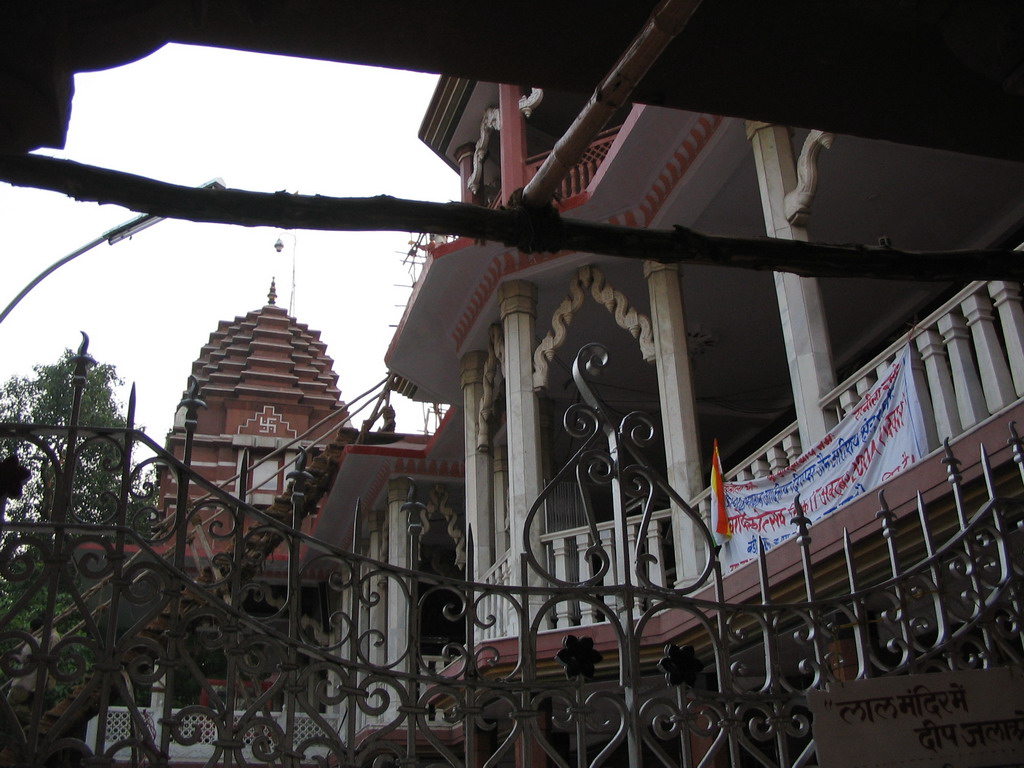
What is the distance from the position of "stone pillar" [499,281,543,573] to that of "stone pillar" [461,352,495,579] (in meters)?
1.70

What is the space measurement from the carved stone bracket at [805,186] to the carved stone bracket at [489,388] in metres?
4.38

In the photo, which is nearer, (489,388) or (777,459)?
(777,459)

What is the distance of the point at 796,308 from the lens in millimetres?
8141

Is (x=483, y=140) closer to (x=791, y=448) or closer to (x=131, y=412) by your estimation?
(x=791, y=448)

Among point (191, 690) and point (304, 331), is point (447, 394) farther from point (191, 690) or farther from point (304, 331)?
point (304, 331)

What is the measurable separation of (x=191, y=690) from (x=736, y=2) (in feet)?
57.9

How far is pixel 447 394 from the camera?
1477 centimetres

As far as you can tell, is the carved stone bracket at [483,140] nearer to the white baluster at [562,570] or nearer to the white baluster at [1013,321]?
the white baluster at [562,570]

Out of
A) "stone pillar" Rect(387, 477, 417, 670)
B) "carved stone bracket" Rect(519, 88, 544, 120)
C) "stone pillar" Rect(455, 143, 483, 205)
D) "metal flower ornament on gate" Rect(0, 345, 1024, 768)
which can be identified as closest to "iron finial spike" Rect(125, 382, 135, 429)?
"metal flower ornament on gate" Rect(0, 345, 1024, 768)

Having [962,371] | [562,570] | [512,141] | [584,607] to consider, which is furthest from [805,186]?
→ [584,607]

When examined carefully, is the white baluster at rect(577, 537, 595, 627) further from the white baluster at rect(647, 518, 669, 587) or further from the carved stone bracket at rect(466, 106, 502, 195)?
the carved stone bracket at rect(466, 106, 502, 195)

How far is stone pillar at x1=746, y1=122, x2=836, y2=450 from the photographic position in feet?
25.2

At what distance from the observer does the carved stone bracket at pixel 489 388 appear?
12.0 m

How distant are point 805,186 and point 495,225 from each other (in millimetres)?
6227
